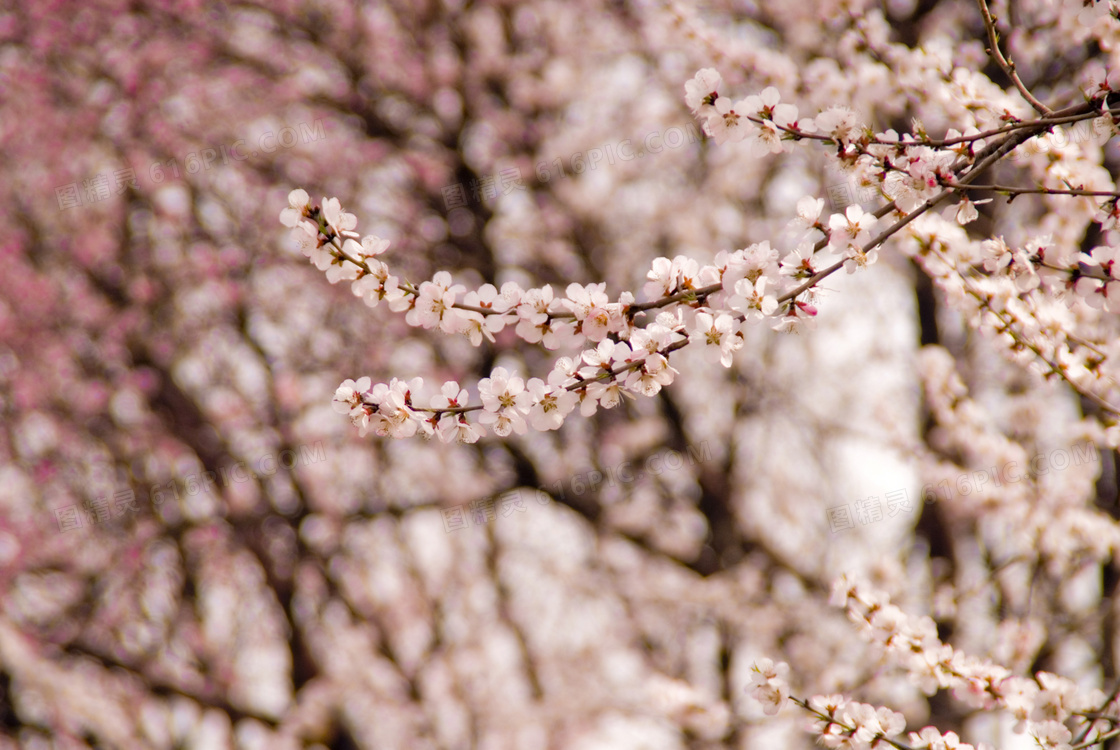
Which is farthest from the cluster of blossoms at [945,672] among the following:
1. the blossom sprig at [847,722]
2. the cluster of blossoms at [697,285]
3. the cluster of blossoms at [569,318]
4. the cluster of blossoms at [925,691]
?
the cluster of blossoms at [569,318]

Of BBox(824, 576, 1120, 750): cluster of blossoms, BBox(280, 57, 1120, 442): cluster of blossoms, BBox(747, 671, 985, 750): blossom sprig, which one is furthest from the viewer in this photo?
BBox(824, 576, 1120, 750): cluster of blossoms

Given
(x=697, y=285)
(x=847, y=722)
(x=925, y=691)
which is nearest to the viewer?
(x=697, y=285)

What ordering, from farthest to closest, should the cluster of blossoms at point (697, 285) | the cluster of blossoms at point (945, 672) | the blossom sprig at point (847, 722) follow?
the cluster of blossoms at point (945, 672) < the blossom sprig at point (847, 722) < the cluster of blossoms at point (697, 285)

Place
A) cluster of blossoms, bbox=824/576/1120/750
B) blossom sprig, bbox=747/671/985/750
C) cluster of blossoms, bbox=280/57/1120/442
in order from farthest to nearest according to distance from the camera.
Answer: cluster of blossoms, bbox=824/576/1120/750
blossom sprig, bbox=747/671/985/750
cluster of blossoms, bbox=280/57/1120/442

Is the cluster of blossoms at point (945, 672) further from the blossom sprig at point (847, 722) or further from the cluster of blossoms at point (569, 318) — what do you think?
the cluster of blossoms at point (569, 318)

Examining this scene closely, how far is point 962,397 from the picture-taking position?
4020 millimetres

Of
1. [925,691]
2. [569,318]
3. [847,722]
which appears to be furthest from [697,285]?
[925,691]

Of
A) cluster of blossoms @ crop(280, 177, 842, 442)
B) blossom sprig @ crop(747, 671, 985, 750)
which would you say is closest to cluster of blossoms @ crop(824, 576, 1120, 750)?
blossom sprig @ crop(747, 671, 985, 750)

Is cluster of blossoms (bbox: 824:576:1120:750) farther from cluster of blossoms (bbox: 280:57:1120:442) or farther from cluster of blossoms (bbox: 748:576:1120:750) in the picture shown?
cluster of blossoms (bbox: 280:57:1120:442)

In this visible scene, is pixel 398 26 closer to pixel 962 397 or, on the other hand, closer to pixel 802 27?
pixel 802 27

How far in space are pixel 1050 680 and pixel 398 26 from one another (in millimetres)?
6439

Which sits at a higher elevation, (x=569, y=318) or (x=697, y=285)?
(x=697, y=285)

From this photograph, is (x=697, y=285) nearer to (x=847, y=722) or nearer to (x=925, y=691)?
(x=847, y=722)

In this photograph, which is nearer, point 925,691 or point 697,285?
point 697,285
